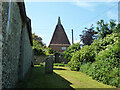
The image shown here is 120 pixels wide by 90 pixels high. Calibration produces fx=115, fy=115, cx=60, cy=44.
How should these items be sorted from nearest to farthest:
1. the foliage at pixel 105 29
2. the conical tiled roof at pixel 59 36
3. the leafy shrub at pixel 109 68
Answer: the leafy shrub at pixel 109 68 < the foliage at pixel 105 29 < the conical tiled roof at pixel 59 36

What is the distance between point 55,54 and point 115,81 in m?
17.7

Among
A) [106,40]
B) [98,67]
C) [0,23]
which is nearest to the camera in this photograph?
[0,23]

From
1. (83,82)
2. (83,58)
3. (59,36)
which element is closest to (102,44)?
(83,58)

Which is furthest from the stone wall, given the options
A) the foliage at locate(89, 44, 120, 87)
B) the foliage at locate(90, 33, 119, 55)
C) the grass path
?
the foliage at locate(90, 33, 119, 55)

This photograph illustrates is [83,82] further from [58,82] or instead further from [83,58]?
[83,58]

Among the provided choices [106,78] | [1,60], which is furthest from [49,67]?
[1,60]

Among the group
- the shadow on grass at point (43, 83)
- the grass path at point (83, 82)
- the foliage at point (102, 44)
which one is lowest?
A: the grass path at point (83, 82)

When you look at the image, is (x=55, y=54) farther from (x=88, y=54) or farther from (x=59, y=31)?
(x=88, y=54)

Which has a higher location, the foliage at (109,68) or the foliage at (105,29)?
the foliage at (105,29)

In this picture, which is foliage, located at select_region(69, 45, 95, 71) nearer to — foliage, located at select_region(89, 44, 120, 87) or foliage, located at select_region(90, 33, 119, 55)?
foliage, located at select_region(90, 33, 119, 55)

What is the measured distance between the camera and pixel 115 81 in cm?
534

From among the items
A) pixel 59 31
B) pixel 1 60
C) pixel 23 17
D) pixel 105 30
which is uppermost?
pixel 59 31

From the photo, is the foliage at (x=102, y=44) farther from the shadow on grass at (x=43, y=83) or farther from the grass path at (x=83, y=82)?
the shadow on grass at (x=43, y=83)

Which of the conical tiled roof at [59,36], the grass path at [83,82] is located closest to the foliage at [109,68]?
the grass path at [83,82]
